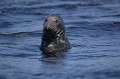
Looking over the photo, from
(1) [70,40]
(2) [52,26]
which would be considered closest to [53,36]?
(2) [52,26]

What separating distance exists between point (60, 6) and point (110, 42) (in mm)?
8560

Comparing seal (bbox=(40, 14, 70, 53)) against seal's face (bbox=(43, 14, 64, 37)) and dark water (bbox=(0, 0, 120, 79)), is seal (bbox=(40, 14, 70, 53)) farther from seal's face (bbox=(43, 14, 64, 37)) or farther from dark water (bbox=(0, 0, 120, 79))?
dark water (bbox=(0, 0, 120, 79))

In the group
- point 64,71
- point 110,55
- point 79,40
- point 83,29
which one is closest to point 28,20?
point 83,29

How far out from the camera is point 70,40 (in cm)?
1656

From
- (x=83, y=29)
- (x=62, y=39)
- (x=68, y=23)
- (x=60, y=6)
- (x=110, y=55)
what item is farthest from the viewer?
(x=60, y=6)

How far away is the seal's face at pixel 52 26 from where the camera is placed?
1417cm

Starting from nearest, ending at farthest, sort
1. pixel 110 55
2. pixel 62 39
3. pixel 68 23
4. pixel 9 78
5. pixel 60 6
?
pixel 9 78 < pixel 110 55 < pixel 62 39 < pixel 68 23 < pixel 60 6

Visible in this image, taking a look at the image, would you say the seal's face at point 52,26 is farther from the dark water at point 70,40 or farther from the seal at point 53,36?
the dark water at point 70,40

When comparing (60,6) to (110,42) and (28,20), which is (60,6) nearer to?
(28,20)

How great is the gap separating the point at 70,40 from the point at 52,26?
2.32 metres

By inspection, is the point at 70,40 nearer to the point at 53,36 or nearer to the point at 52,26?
the point at 53,36

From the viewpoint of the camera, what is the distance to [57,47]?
14500mm

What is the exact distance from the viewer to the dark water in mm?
11961

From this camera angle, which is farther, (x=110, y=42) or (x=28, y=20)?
(x=28, y=20)
